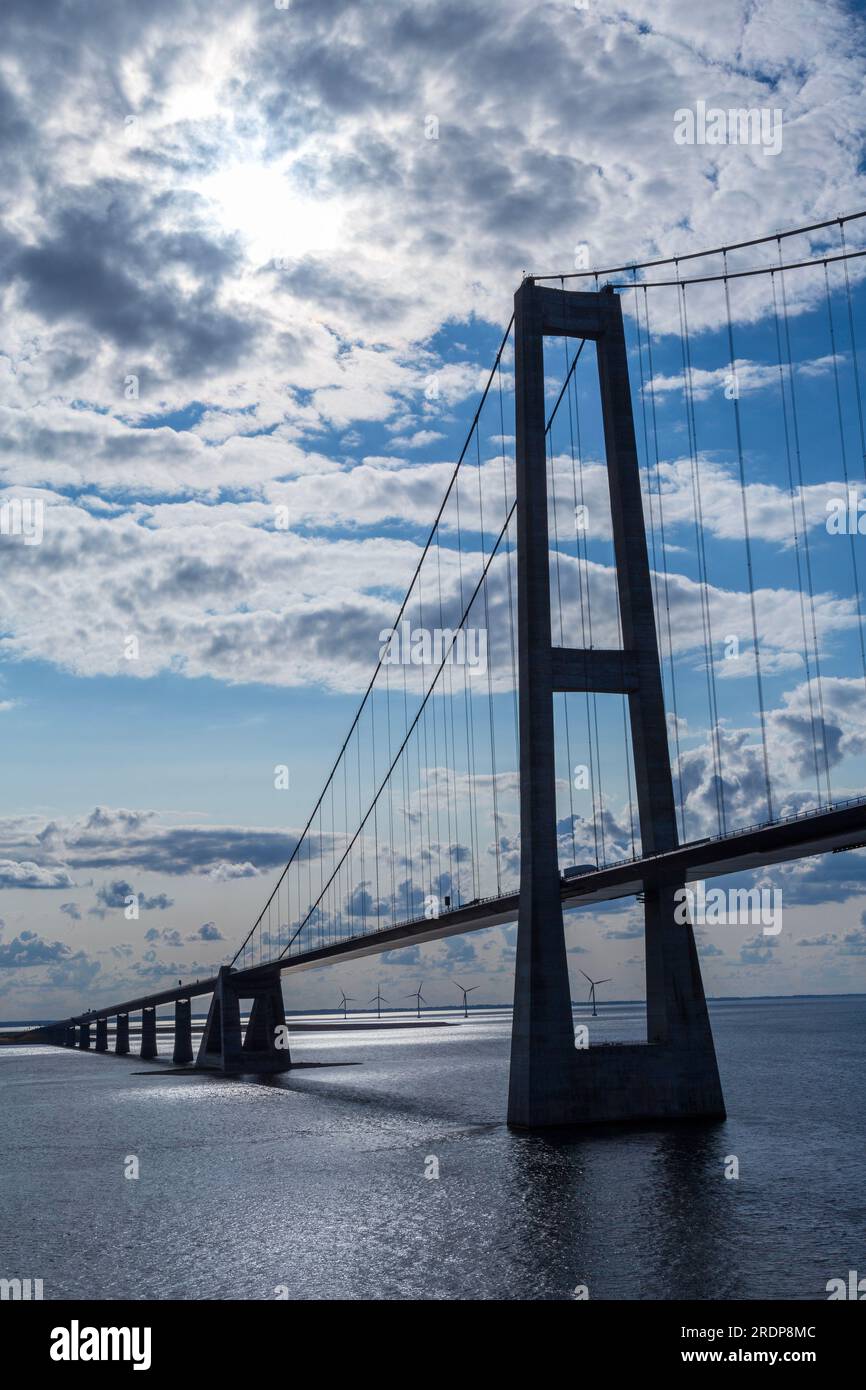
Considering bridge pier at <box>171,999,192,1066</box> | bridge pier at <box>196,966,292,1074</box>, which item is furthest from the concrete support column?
bridge pier at <box>196,966,292,1074</box>

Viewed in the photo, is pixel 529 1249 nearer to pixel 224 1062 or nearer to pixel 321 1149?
pixel 321 1149

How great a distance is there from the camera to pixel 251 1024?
376ft

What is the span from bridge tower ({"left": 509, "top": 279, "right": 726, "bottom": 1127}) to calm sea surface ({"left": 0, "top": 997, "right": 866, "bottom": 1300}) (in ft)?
5.46

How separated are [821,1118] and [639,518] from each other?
90.3 feet

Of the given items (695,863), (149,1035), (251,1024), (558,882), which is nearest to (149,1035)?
(149,1035)

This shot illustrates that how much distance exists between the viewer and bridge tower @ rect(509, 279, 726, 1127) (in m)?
46.7

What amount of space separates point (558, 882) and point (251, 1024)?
73.5 m

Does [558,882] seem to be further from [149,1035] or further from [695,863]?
[149,1035]

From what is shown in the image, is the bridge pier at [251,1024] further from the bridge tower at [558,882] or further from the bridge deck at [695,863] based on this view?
the bridge tower at [558,882]

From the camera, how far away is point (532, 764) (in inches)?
1906

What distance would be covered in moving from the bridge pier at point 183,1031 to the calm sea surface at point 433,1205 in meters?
65.3

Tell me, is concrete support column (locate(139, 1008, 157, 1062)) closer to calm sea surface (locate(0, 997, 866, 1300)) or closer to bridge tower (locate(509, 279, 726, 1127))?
calm sea surface (locate(0, 997, 866, 1300))

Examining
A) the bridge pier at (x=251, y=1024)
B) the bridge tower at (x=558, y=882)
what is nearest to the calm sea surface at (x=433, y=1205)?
the bridge tower at (x=558, y=882)
